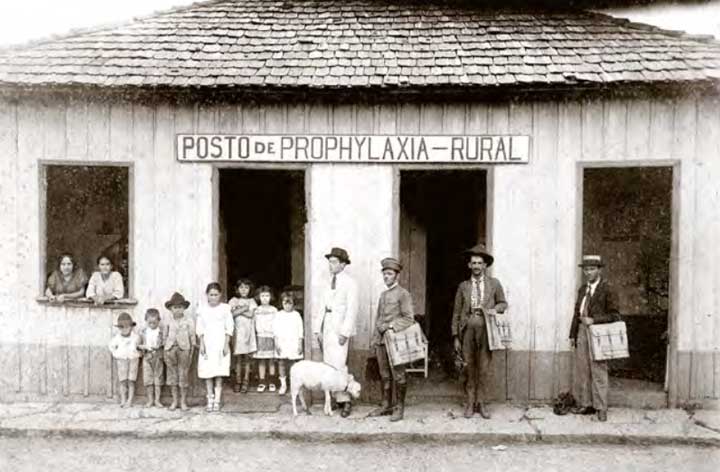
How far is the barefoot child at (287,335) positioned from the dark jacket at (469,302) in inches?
74.8

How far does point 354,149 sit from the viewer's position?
9.27 m

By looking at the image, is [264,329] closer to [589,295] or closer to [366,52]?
[366,52]

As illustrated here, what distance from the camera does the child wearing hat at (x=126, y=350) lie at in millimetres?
8992

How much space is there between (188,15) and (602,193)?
24.7ft

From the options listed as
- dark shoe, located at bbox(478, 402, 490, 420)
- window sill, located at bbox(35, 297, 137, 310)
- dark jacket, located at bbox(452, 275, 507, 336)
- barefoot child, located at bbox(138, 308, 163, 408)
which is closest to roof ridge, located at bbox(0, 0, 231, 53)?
window sill, located at bbox(35, 297, 137, 310)

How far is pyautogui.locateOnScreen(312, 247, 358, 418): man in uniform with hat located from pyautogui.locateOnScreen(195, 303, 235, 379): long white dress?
1115mm

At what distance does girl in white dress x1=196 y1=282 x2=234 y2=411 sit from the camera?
8898mm

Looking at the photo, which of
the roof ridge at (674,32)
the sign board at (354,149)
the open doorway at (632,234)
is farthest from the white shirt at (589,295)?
the open doorway at (632,234)

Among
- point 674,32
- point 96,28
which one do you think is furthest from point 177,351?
point 674,32

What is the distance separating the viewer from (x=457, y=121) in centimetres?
923

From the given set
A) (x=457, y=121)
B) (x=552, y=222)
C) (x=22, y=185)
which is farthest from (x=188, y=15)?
(x=552, y=222)

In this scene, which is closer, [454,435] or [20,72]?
[454,435]

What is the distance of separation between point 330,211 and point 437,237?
3.59m

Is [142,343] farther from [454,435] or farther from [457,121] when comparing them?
[457,121]
